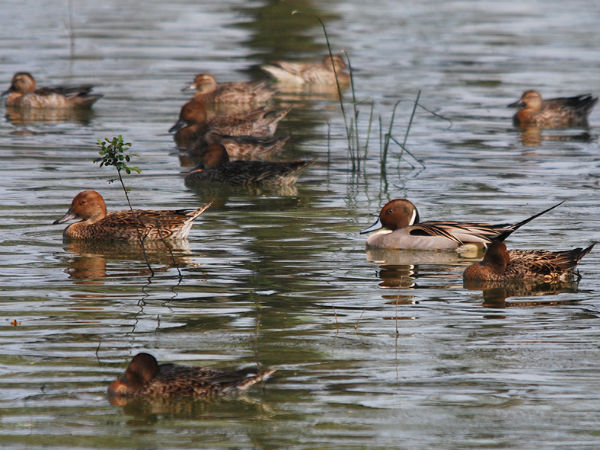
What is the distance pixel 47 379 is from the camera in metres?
8.06

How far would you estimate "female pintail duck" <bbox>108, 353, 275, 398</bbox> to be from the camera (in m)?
7.62

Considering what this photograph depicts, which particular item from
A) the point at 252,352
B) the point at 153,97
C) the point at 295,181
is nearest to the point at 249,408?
the point at 252,352

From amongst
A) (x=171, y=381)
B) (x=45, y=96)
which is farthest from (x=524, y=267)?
(x=45, y=96)

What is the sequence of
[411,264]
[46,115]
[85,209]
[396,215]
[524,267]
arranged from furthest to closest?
[46,115] < [85,209] < [396,215] < [411,264] < [524,267]

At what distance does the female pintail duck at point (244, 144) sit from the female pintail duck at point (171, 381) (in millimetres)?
10243

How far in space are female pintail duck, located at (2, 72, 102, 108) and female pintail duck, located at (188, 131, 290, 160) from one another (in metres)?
3.90

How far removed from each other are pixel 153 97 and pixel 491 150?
282 inches

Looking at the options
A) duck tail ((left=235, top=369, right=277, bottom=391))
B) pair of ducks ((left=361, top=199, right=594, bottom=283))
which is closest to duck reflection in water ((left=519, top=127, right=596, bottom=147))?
pair of ducks ((left=361, top=199, right=594, bottom=283))

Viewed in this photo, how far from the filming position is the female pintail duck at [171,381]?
300 inches

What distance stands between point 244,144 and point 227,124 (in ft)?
5.09

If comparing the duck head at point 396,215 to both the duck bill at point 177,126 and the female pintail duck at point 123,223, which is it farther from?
the duck bill at point 177,126

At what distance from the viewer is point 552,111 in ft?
69.6

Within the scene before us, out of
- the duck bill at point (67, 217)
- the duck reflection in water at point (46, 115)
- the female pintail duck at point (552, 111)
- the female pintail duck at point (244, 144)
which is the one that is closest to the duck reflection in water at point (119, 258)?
the duck bill at point (67, 217)

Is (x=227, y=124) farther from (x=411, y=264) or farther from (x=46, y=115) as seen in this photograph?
(x=411, y=264)
